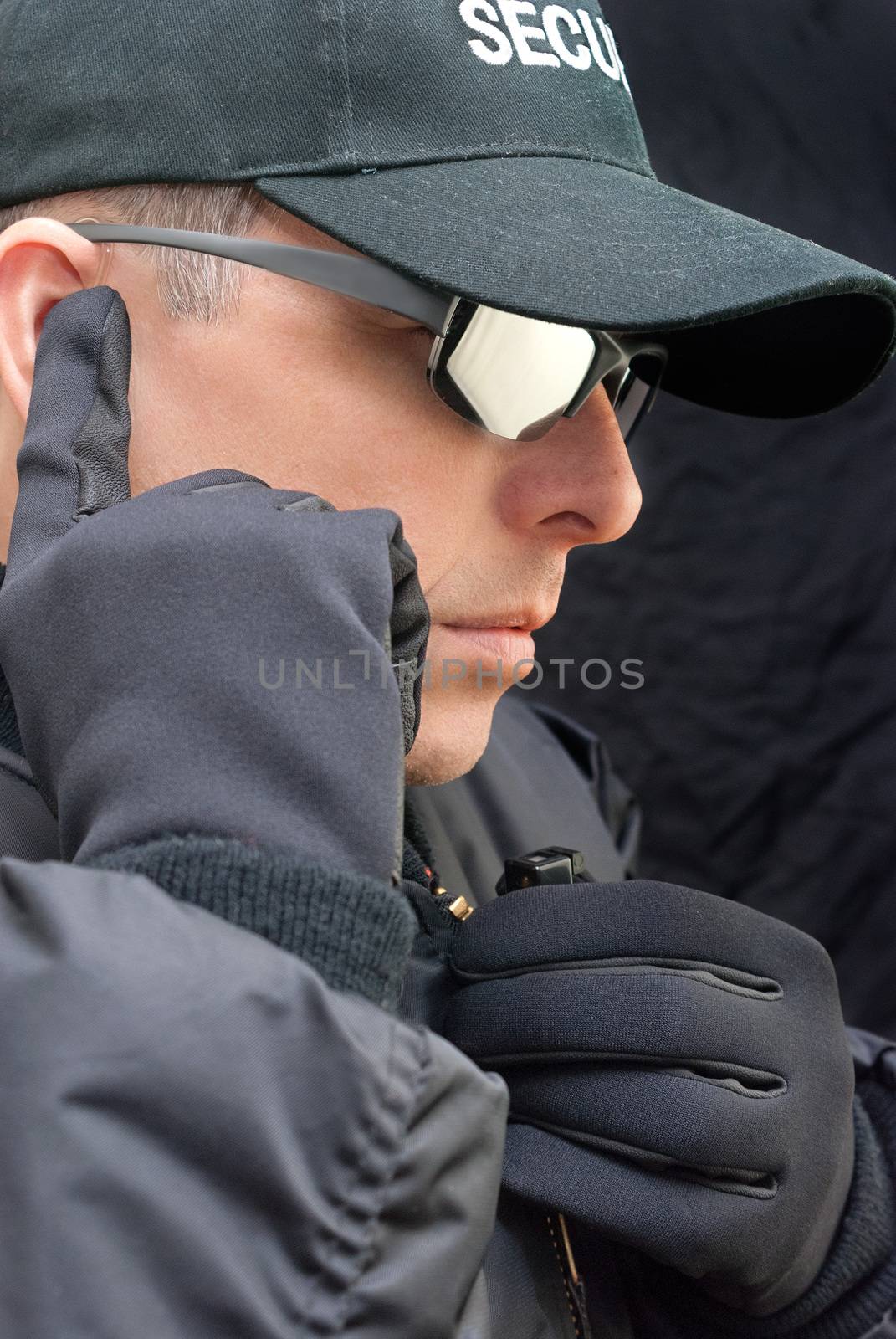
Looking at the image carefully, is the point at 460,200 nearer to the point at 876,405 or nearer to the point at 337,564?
the point at 337,564

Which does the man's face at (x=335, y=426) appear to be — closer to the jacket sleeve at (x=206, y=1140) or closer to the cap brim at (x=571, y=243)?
the cap brim at (x=571, y=243)

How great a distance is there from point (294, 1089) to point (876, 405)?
1413mm

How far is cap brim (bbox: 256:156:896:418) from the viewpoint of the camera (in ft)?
2.68

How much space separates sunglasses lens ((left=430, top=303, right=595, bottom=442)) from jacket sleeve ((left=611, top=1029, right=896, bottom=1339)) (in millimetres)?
714

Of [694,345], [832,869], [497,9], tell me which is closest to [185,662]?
[497,9]

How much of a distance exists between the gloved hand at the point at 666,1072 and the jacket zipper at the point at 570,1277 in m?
0.09

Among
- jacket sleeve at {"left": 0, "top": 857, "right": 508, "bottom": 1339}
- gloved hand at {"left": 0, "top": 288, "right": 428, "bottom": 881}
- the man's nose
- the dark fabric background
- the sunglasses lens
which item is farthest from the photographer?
the dark fabric background

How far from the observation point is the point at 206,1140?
52 cm

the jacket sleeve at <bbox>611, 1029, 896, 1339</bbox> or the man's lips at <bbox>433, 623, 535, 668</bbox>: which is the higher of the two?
the man's lips at <bbox>433, 623, 535, 668</bbox>

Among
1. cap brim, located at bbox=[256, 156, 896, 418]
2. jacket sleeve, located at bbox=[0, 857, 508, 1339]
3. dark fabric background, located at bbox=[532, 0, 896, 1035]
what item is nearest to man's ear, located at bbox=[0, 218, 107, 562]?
cap brim, located at bbox=[256, 156, 896, 418]

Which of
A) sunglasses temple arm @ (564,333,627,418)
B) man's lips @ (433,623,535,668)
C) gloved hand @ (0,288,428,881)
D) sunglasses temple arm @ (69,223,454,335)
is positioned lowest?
man's lips @ (433,623,535,668)

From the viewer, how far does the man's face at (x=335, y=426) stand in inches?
35.4

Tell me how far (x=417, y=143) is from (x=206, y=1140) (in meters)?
0.74

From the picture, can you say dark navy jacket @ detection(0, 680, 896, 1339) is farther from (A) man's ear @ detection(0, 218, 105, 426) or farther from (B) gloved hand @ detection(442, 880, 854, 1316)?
(A) man's ear @ detection(0, 218, 105, 426)
